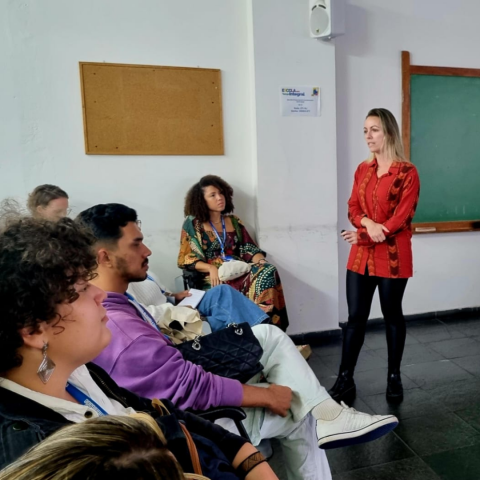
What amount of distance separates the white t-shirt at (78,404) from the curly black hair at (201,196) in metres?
2.28

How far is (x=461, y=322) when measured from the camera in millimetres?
3822

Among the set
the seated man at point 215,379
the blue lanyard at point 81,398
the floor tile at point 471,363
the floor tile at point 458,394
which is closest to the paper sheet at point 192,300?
the seated man at point 215,379

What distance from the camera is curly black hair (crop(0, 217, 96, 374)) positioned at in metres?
0.76

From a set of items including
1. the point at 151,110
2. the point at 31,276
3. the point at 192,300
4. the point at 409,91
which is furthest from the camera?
the point at 409,91

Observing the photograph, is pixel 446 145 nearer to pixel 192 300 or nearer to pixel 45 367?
pixel 192 300

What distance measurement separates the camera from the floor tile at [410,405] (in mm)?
2352

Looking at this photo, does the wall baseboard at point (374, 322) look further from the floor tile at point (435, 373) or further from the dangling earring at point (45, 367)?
the dangling earring at point (45, 367)

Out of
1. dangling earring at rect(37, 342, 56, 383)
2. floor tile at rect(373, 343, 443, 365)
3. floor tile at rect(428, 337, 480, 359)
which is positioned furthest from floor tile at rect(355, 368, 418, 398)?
dangling earring at rect(37, 342, 56, 383)

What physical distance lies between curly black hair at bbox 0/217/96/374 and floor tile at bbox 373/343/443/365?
2.73 metres

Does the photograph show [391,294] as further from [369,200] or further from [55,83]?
[55,83]

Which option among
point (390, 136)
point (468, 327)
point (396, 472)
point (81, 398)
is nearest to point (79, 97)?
point (390, 136)

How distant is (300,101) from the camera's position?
10.8ft

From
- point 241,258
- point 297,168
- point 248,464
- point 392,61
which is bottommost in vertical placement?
point 248,464

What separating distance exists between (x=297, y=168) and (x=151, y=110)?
3.88ft
